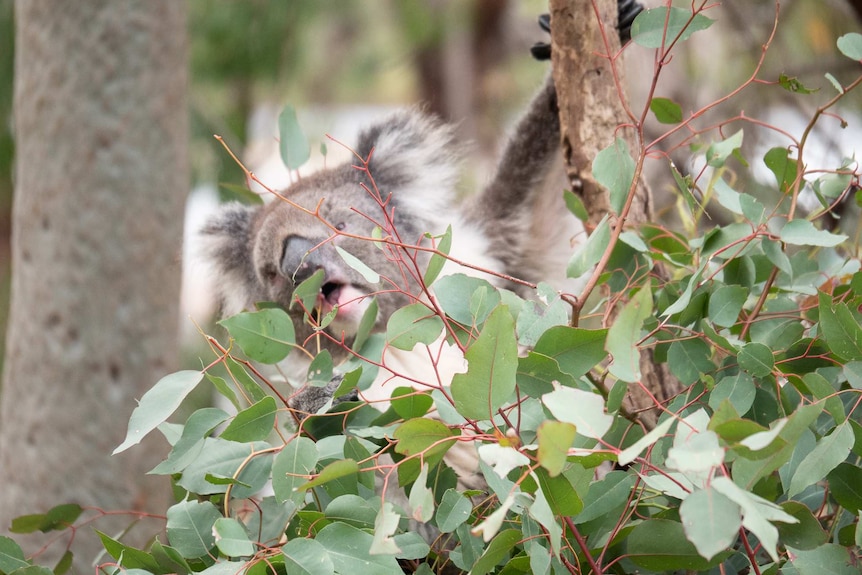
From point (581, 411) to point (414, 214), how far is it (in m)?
1.33

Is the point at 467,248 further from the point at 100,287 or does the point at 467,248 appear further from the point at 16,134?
→ the point at 16,134

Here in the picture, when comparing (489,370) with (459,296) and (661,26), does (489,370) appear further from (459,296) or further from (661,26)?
(661,26)

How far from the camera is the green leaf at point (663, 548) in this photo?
2.58ft

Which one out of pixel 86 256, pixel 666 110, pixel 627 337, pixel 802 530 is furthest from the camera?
pixel 86 256

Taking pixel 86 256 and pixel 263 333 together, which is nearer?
pixel 263 333

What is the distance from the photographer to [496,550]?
2.50 ft

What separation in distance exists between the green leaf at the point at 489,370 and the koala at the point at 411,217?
975 millimetres

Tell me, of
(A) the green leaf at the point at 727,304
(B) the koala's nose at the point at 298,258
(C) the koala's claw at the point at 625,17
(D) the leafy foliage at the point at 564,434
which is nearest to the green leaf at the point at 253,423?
(D) the leafy foliage at the point at 564,434

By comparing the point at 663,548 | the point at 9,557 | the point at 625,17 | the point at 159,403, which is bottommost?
the point at 9,557

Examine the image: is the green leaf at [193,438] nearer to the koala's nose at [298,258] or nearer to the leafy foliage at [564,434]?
the leafy foliage at [564,434]

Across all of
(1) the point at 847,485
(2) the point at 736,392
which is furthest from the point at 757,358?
(1) the point at 847,485

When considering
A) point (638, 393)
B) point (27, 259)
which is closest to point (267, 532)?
point (638, 393)

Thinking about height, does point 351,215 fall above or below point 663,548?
above

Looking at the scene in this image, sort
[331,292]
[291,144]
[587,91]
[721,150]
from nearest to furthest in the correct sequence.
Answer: [721,150] → [587,91] → [291,144] → [331,292]
